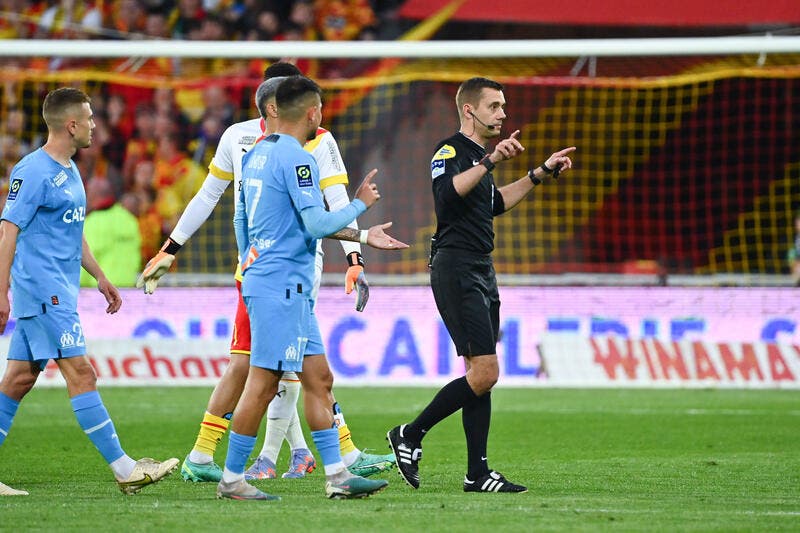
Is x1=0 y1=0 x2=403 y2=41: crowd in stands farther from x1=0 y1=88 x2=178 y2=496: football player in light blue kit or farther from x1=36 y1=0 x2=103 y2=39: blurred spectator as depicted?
x1=0 y1=88 x2=178 y2=496: football player in light blue kit

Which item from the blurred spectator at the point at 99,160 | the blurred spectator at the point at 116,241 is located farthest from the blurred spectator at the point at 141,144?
the blurred spectator at the point at 116,241

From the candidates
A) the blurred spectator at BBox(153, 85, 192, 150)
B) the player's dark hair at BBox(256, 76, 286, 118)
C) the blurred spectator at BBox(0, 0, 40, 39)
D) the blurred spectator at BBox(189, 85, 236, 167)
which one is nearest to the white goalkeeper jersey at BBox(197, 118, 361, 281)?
the player's dark hair at BBox(256, 76, 286, 118)

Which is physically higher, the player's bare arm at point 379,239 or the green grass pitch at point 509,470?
the player's bare arm at point 379,239

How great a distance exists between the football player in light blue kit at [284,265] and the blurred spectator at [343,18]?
1262 centimetres

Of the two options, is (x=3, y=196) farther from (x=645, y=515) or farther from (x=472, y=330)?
(x=645, y=515)

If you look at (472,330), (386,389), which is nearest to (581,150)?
(386,389)

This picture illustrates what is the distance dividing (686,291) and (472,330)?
7.93 metres

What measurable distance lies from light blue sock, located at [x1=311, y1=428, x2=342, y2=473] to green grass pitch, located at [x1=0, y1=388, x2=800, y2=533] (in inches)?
8.4

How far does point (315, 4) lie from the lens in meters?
19.5

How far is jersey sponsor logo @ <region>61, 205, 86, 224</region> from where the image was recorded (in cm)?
739

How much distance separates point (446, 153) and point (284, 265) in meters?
1.46

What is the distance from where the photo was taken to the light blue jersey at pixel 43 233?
724cm

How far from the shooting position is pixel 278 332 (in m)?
6.62

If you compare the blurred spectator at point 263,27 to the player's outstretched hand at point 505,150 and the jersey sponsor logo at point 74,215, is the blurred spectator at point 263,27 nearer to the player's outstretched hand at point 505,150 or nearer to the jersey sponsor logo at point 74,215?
the jersey sponsor logo at point 74,215
